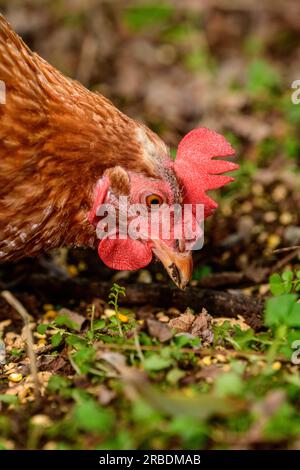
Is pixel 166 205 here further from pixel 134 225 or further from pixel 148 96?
pixel 148 96

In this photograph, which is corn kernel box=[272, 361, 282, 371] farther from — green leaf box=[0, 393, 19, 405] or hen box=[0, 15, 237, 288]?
green leaf box=[0, 393, 19, 405]

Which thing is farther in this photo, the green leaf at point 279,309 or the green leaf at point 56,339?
the green leaf at point 56,339

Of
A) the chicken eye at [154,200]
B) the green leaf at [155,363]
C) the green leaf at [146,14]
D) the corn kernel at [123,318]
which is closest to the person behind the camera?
the green leaf at [155,363]

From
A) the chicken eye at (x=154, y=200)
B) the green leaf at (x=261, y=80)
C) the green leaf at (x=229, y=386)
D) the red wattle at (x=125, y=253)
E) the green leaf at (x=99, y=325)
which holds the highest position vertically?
the green leaf at (x=261, y=80)

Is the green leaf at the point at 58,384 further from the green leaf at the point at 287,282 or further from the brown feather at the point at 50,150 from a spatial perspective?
the green leaf at the point at 287,282

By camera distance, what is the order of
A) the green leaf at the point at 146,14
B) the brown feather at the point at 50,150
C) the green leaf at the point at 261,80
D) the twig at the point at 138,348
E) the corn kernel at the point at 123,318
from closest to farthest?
the twig at the point at 138,348, the brown feather at the point at 50,150, the corn kernel at the point at 123,318, the green leaf at the point at 261,80, the green leaf at the point at 146,14

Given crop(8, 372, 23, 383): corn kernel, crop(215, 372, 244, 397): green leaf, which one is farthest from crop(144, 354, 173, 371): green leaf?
crop(8, 372, 23, 383): corn kernel

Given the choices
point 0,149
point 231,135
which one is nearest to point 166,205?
point 0,149

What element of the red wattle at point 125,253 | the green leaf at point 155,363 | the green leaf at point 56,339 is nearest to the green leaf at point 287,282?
the red wattle at point 125,253

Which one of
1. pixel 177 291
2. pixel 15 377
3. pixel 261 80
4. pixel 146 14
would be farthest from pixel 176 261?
pixel 146 14

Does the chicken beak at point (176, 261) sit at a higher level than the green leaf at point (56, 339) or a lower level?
higher
